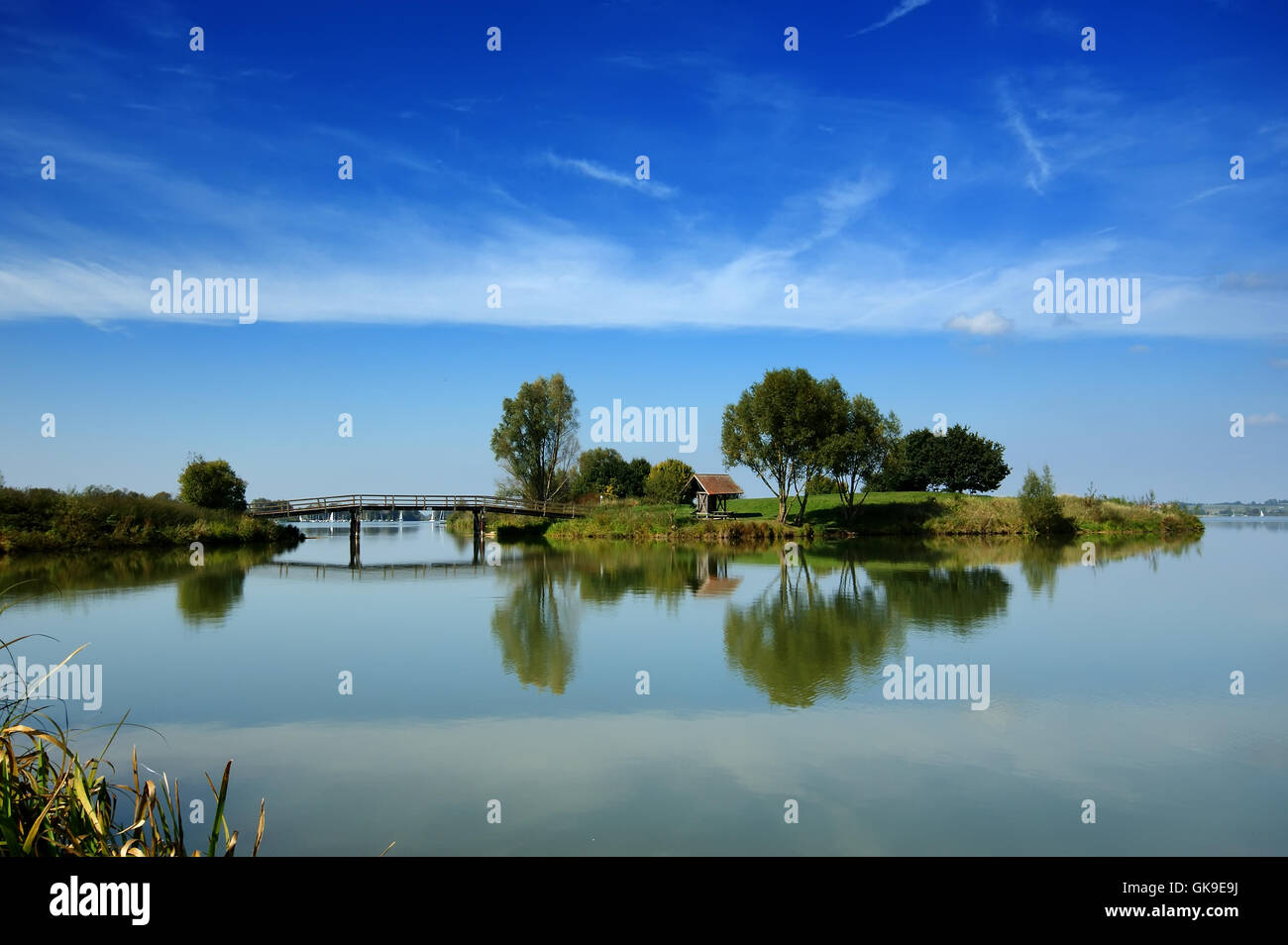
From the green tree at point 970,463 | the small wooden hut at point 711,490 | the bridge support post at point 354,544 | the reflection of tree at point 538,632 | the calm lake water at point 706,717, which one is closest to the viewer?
the calm lake water at point 706,717

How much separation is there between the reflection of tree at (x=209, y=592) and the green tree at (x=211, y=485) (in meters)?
16.9

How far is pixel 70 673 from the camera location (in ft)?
35.7

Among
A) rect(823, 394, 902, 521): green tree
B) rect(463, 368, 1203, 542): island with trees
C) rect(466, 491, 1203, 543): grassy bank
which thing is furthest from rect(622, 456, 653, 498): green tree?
rect(823, 394, 902, 521): green tree

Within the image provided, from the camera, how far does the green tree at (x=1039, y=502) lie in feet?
152

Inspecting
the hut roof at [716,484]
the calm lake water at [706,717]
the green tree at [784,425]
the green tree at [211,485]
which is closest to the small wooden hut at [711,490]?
the hut roof at [716,484]

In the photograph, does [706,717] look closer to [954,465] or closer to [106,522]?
[106,522]

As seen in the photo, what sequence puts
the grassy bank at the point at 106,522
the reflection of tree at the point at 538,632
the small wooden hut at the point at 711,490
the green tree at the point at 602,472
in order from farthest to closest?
the green tree at the point at 602,472, the small wooden hut at the point at 711,490, the grassy bank at the point at 106,522, the reflection of tree at the point at 538,632

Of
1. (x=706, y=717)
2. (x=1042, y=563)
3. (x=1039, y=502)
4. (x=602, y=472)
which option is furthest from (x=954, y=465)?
(x=706, y=717)

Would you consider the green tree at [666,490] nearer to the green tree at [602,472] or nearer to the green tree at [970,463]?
the green tree at [602,472]
